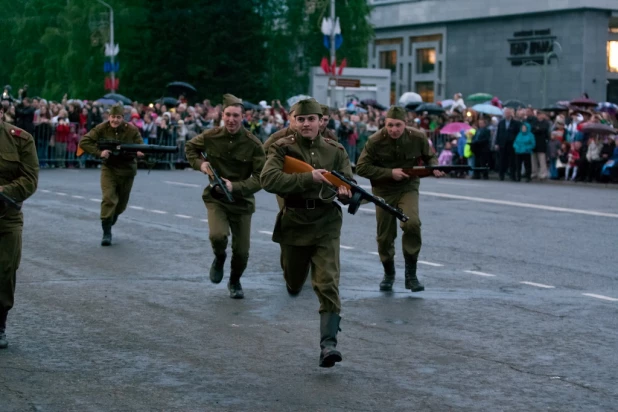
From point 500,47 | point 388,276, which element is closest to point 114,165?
point 388,276

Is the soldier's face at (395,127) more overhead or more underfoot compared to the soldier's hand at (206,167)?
more overhead

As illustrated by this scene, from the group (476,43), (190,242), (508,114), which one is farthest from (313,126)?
(476,43)

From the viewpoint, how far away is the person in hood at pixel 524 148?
102 ft

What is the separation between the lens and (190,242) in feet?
53.5

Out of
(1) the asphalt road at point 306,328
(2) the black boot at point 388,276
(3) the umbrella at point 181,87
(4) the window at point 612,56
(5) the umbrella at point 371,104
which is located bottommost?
(1) the asphalt road at point 306,328

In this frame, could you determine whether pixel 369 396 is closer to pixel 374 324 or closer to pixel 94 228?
pixel 374 324

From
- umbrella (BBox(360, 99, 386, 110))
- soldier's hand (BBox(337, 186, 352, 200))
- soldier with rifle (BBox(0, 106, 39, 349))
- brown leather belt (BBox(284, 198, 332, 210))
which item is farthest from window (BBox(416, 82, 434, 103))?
soldier's hand (BBox(337, 186, 352, 200))

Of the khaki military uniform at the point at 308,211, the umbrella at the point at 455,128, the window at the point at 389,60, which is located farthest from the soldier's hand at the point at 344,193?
the window at the point at 389,60

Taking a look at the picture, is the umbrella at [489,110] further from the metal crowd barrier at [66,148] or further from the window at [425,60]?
the window at [425,60]

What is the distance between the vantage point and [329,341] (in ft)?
27.3

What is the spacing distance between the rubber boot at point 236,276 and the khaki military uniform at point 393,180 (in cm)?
146

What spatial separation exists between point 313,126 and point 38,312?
10.3ft

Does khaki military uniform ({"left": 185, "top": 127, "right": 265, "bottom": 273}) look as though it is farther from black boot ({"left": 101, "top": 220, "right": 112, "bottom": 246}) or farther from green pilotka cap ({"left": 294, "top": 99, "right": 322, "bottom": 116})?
black boot ({"left": 101, "top": 220, "right": 112, "bottom": 246})

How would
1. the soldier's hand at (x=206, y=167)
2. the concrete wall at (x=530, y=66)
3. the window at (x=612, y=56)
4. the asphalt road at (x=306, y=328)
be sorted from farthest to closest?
1. the window at (x=612, y=56)
2. the concrete wall at (x=530, y=66)
3. the soldier's hand at (x=206, y=167)
4. the asphalt road at (x=306, y=328)
